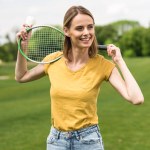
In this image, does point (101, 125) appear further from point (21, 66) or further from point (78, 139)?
point (78, 139)

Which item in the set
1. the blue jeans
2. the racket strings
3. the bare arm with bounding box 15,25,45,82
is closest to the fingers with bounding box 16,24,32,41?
the bare arm with bounding box 15,25,45,82

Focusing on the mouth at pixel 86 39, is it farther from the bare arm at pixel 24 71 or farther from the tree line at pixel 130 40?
the tree line at pixel 130 40

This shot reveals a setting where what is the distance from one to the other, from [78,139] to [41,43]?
4.30 ft

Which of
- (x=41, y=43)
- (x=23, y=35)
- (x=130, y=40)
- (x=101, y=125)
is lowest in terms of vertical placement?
(x=130, y=40)

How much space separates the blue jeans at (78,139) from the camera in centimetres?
343

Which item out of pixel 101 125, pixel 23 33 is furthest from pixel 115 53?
pixel 101 125

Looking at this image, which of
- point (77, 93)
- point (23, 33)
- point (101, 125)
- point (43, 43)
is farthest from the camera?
point (101, 125)

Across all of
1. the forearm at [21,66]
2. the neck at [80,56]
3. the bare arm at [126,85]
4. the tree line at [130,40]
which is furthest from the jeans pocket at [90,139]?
the tree line at [130,40]

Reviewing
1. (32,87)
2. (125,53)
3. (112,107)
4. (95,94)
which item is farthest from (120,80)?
(125,53)

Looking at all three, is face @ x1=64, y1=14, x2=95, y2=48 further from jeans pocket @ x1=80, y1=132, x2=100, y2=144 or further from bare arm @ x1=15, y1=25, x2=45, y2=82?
jeans pocket @ x1=80, y1=132, x2=100, y2=144

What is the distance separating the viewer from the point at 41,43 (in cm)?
441

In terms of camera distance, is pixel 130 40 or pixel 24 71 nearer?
pixel 24 71

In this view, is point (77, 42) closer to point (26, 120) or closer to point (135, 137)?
point (135, 137)

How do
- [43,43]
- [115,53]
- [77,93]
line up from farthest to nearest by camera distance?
[43,43] → [115,53] → [77,93]
